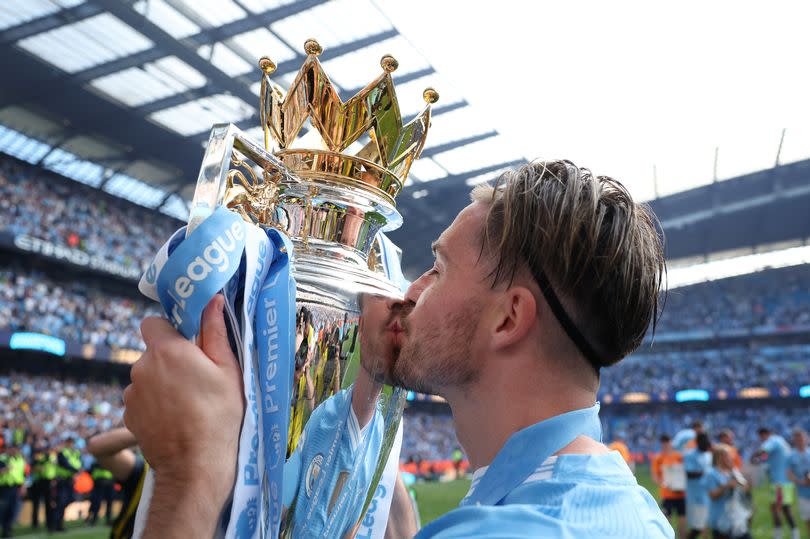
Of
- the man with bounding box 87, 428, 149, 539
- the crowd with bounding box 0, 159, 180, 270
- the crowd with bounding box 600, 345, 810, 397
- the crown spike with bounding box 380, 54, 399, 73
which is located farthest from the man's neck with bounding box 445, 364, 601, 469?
the crowd with bounding box 600, 345, 810, 397

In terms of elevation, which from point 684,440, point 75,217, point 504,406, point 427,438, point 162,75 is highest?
point 162,75

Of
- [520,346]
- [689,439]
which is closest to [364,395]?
[520,346]

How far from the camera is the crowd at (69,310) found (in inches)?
699

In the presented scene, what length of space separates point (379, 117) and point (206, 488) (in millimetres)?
679

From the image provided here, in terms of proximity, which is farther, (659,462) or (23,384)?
(23,384)

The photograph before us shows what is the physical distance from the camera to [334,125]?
1.19 metres

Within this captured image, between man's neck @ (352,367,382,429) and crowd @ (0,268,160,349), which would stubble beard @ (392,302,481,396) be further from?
crowd @ (0,268,160,349)

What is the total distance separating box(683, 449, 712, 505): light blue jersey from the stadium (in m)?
0.33

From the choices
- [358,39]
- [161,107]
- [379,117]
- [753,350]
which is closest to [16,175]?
[161,107]

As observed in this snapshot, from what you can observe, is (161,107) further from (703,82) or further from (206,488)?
(206,488)

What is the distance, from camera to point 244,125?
20.0 meters

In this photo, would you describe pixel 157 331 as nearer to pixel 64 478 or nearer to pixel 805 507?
pixel 805 507

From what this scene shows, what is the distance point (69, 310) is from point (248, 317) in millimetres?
21143

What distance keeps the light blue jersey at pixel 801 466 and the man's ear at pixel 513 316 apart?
9165 millimetres
